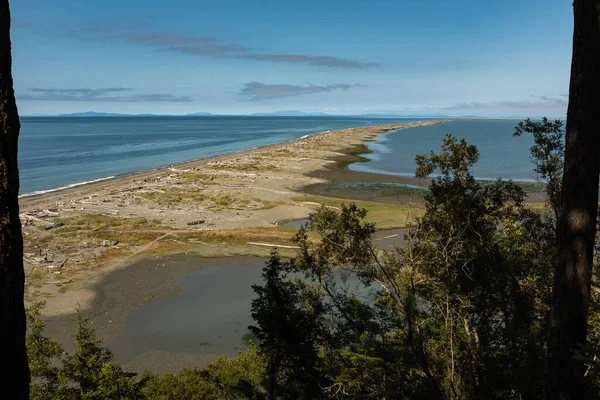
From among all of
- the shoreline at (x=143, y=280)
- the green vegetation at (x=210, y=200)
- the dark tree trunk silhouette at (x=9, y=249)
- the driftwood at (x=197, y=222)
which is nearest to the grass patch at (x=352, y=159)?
the shoreline at (x=143, y=280)

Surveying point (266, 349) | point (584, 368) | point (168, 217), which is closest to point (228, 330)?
point (266, 349)

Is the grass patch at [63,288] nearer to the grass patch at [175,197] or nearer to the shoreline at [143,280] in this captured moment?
the shoreline at [143,280]

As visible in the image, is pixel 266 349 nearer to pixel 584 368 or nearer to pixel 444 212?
pixel 444 212

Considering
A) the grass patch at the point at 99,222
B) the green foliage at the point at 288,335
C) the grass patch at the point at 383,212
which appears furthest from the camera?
the grass patch at the point at 99,222

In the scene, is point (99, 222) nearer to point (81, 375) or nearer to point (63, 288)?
point (63, 288)

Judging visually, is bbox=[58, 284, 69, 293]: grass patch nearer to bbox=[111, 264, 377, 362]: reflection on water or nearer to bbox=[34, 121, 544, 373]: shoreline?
bbox=[34, 121, 544, 373]: shoreline

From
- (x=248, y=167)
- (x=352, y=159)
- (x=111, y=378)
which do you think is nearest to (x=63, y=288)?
(x=111, y=378)

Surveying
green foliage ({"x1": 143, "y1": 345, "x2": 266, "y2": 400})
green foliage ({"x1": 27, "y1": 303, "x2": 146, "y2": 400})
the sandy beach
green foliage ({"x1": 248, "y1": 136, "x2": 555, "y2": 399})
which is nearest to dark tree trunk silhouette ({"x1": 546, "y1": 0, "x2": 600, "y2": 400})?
green foliage ({"x1": 248, "y1": 136, "x2": 555, "y2": 399})
